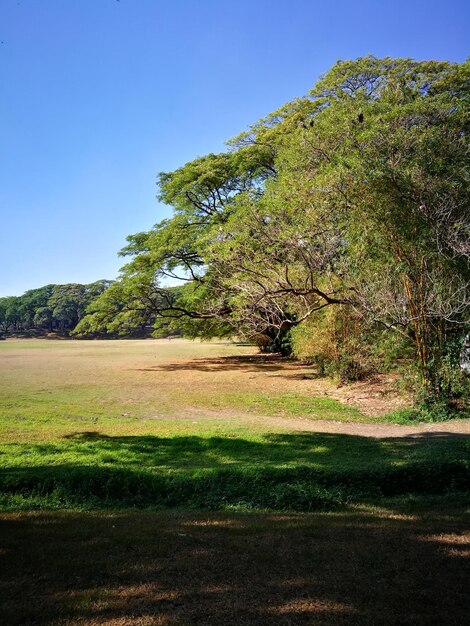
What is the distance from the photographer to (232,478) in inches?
265

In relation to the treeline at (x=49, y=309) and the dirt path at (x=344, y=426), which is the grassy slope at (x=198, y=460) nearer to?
the dirt path at (x=344, y=426)

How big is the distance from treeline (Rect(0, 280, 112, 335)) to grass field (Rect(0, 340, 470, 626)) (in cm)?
8717

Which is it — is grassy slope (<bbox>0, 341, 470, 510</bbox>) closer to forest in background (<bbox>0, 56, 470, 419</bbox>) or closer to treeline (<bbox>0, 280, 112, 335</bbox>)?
forest in background (<bbox>0, 56, 470, 419</bbox>)

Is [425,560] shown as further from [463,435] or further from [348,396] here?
[348,396]

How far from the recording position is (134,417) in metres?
12.9

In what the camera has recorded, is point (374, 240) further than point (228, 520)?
Yes

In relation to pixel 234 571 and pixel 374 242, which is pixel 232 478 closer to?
pixel 234 571

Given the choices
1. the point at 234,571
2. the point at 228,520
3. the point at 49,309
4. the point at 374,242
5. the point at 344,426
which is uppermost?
the point at 49,309

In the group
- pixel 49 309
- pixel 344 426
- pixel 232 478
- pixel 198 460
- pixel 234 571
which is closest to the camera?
pixel 234 571

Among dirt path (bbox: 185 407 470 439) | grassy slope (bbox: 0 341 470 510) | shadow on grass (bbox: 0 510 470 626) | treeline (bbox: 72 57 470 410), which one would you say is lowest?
dirt path (bbox: 185 407 470 439)

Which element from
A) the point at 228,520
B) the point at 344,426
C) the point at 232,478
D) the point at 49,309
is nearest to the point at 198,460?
the point at 232,478

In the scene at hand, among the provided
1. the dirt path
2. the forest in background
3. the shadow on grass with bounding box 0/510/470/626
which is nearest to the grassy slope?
the dirt path

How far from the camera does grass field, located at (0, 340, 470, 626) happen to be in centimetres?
304

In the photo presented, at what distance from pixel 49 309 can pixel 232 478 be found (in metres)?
99.2
